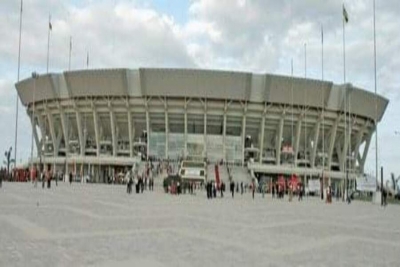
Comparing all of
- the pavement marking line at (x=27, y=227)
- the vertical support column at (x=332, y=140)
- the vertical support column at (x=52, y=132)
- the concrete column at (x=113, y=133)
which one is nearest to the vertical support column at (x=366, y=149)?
the vertical support column at (x=332, y=140)

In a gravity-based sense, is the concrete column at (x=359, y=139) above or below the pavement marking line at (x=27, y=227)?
above

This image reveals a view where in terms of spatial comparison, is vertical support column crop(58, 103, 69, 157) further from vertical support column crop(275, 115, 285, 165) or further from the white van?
vertical support column crop(275, 115, 285, 165)

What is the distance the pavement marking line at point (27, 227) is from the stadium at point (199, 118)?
75.4m

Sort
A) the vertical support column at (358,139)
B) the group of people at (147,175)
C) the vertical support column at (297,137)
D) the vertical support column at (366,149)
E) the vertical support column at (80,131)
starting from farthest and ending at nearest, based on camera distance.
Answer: the vertical support column at (366,149), the vertical support column at (358,139), the vertical support column at (80,131), the vertical support column at (297,137), the group of people at (147,175)

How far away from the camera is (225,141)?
98.1m

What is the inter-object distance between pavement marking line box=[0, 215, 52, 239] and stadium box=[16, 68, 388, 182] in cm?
7543

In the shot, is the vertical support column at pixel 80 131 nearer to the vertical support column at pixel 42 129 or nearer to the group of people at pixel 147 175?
the vertical support column at pixel 42 129

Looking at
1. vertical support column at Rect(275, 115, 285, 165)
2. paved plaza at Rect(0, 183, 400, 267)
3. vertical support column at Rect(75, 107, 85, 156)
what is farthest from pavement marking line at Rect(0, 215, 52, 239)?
vertical support column at Rect(75, 107, 85, 156)

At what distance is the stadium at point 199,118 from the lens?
92812mm

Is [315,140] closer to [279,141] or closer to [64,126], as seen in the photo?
[279,141]

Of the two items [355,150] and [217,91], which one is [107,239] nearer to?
[217,91]

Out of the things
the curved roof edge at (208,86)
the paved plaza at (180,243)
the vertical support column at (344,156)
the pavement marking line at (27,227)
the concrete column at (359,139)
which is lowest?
the paved plaza at (180,243)

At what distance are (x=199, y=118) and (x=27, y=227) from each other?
83.6 m

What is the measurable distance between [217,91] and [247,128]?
1088 cm
